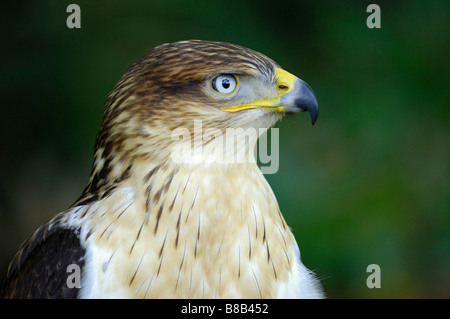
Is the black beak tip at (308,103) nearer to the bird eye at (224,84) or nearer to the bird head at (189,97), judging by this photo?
the bird head at (189,97)

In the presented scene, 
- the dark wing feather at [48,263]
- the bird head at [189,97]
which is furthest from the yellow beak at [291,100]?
the dark wing feather at [48,263]

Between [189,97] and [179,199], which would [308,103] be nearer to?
[189,97]

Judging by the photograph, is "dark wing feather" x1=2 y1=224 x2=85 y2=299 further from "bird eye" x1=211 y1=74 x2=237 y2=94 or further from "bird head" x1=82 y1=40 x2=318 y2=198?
"bird eye" x1=211 y1=74 x2=237 y2=94

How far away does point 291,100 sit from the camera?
6.40 ft

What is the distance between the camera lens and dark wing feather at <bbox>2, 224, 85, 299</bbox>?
6.05ft

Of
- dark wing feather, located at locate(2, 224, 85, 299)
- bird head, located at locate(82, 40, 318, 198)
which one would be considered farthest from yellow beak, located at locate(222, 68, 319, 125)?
dark wing feather, located at locate(2, 224, 85, 299)

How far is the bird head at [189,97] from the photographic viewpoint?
1.87m

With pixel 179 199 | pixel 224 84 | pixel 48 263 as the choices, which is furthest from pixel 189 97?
pixel 48 263

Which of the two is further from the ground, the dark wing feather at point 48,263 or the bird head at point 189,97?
the bird head at point 189,97

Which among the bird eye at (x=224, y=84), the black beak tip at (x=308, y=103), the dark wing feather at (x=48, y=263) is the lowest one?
the dark wing feather at (x=48, y=263)

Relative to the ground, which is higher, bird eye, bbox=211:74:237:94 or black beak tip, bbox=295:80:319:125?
bird eye, bbox=211:74:237:94

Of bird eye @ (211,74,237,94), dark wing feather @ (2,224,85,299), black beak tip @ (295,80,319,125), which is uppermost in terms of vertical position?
bird eye @ (211,74,237,94)

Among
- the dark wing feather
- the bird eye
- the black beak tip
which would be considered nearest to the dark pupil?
the bird eye

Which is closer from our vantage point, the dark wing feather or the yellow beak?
the dark wing feather
